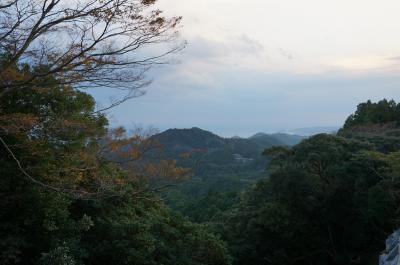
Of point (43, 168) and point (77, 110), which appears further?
point (77, 110)

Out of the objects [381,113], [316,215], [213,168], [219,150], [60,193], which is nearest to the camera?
[60,193]

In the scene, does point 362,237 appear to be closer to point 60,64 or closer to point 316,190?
point 316,190

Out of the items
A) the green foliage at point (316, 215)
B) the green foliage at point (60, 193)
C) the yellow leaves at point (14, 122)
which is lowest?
the green foliage at point (316, 215)

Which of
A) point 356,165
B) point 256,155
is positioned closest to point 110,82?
point 356,165

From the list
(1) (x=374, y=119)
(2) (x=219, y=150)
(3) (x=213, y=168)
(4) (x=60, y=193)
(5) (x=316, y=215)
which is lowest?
(5) (x=316, y=215)

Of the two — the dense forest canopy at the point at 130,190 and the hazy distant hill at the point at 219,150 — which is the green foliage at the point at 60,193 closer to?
the dense forest canopy at the point at 130,190

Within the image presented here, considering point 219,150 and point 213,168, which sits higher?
point 219,150

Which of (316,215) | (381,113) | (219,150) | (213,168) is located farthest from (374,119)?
(219,150)

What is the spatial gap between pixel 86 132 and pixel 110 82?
135 inches

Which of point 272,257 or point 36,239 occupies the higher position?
point 36,239

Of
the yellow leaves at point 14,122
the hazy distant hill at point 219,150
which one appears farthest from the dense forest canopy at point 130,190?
the hazy distant hill at point 219,150

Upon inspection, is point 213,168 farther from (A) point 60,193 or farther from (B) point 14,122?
(B) point 14,122

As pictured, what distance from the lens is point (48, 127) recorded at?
29.5ft

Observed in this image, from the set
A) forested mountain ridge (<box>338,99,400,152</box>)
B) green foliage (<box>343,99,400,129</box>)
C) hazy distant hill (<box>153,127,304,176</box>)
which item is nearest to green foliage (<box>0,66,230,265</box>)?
forested mountain ridge (<box>338,99,400,152</box>)
